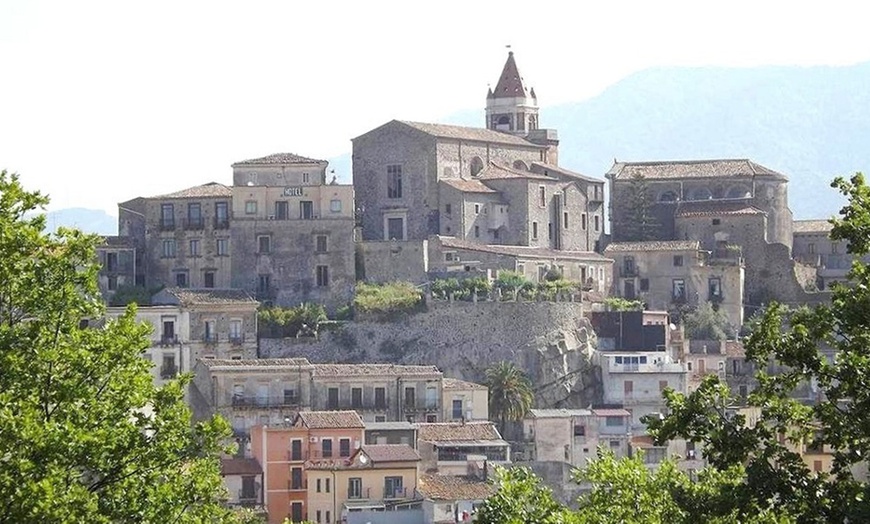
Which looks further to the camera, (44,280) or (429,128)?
(429,128)

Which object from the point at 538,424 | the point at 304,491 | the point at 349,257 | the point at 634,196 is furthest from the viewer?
the point at 634,196

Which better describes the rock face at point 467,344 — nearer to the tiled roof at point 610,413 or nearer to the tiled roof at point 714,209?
the tiled roof at point 610,413

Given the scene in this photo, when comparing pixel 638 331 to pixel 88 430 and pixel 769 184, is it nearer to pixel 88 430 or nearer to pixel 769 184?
pixel 769 184

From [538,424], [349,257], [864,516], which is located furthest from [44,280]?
[349,257]

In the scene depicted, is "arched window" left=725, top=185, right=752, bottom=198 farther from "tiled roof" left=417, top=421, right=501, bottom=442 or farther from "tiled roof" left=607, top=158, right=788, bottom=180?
"tiled roof" left=417, top=421, right=501, bottom=442

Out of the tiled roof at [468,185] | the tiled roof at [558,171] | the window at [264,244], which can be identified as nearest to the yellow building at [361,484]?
the window at [264,244]

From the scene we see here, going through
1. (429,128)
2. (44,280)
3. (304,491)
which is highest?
(429,128)

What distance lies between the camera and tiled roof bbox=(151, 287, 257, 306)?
90938 mm

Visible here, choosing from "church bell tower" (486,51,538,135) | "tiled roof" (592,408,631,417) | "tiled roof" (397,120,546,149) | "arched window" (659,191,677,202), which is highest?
"church bell tower" (486,51,538,135)

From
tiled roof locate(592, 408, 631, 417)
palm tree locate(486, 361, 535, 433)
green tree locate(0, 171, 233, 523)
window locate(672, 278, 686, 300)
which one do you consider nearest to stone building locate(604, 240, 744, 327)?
window locate(672, 278, 686, 300)

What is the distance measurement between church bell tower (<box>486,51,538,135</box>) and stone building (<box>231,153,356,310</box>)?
25.0m

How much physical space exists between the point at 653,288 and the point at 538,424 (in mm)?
16674

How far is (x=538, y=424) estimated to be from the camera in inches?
3430

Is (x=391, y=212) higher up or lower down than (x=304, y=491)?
higher up
